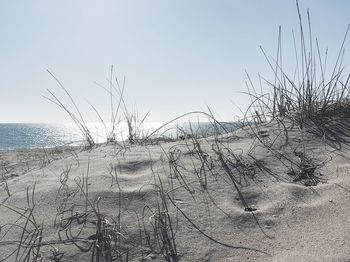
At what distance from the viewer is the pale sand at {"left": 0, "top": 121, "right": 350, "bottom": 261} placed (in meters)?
1.40

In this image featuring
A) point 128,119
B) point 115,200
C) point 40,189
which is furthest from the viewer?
point 128,119

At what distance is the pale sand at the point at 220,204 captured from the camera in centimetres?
140

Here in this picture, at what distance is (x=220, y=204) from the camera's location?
170 centimetres

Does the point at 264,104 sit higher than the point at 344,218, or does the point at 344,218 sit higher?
the point at 264,104

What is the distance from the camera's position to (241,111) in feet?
9.84

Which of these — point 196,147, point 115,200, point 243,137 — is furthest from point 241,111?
point 115,200

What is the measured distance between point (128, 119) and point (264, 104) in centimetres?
149

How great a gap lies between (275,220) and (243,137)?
1147 mm

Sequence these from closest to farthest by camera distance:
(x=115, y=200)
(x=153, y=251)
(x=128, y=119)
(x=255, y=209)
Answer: (x=153, y=251) → (x=255, y=209) → (x=115, y=200) → (x=128, y=119)

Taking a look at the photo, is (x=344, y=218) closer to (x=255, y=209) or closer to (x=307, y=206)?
(x=307, y=206)

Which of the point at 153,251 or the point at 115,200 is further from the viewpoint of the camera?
the point at 115,200

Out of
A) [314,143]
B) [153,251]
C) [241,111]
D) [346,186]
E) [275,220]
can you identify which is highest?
[241,111]

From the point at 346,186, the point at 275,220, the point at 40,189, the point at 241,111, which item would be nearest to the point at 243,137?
the point at 241,111

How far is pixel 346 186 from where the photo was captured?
1734 millimetres
